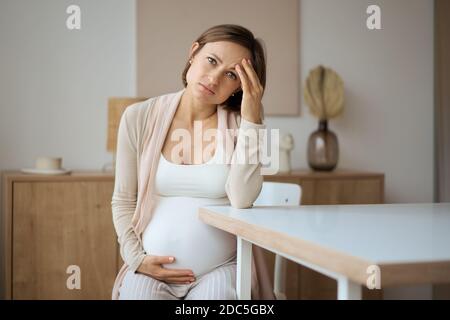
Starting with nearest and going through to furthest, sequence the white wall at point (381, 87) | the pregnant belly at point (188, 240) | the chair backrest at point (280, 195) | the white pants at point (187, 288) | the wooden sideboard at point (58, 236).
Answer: the white pants at point (187, 288), the pregnant belly at point (188, 240), the chair backrest at point (280, 195), the wooden sideboard at point (58, 236), the white wall at point (381, 87)

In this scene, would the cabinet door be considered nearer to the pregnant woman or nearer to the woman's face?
the pregnant woman

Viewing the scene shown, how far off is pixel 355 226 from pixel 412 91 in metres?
2.78

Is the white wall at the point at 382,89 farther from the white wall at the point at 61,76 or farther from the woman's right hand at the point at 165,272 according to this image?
the woman's right hand at the point at 165,272

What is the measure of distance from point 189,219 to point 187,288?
0.19 meters

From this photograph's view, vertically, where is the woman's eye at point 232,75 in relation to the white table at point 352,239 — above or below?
above

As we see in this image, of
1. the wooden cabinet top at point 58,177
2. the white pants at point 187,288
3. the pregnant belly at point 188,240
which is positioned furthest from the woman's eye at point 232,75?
the wooden cabinet top at point 58,177

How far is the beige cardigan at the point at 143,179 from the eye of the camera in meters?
1.43

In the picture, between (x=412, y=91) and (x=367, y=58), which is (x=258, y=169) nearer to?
(x=367, y=58)

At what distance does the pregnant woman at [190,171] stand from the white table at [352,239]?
0.36 ft

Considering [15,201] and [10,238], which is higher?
[15,201]

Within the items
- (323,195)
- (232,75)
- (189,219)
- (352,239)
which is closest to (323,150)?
(323,195)

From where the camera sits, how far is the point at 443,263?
73cm

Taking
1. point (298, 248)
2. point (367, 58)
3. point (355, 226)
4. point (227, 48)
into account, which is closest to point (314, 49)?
point (367, 58)

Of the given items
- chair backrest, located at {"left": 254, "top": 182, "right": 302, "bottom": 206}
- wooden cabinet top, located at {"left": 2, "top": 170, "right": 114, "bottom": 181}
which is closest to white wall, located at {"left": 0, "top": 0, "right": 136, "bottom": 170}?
wooden cabinet top, located at {"left": 2, "top": 170, "right": 114, "bottom": 181}
